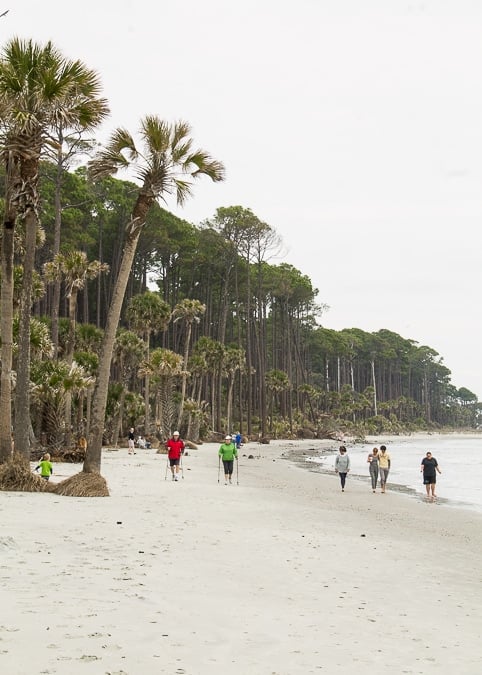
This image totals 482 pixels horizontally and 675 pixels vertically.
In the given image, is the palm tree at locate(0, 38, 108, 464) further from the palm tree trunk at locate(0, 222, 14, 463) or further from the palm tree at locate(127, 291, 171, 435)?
the palm tree at locate(127, 291, 171, 435)

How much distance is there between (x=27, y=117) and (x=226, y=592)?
11907 millimetres

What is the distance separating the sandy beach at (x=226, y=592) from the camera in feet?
14.7

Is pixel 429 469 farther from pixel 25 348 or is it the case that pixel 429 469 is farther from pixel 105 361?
pixel 25 348

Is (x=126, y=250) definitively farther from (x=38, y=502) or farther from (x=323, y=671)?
(x=323, y=671)

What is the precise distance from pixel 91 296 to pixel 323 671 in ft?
204

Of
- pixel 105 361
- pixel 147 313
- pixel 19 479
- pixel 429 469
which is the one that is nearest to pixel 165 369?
pixel 147 313

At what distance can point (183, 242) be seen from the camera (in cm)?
6631

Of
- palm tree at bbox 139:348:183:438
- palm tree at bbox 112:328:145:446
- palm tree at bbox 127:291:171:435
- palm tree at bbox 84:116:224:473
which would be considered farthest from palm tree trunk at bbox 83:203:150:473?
palm tree at bbox 127:291:171:435

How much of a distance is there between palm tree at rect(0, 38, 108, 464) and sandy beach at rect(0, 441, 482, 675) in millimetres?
4495

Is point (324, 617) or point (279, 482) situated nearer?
point (324, 617)

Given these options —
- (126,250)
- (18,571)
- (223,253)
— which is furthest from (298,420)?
(18,571)

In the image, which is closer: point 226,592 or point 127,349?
point 226,592

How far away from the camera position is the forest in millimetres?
15297

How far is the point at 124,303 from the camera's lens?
220 feet
